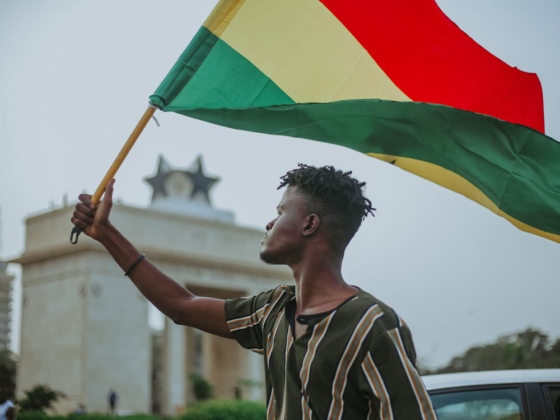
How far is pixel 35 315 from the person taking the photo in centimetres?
2847

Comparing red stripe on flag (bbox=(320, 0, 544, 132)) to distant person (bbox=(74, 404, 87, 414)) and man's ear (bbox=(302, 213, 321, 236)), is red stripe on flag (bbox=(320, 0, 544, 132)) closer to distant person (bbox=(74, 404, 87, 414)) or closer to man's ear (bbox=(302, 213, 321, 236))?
man's ear (bbox=(302, 213, 321, 236))

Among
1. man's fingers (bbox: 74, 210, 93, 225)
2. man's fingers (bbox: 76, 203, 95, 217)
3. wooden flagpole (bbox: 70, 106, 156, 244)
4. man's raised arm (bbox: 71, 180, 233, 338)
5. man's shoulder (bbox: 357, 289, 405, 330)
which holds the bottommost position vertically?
man's shoulder (bbox: 357, 289, 405, 330)

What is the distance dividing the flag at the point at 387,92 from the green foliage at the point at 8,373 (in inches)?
641

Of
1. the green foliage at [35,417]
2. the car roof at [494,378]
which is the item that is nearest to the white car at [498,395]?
the car roof at [494,378]

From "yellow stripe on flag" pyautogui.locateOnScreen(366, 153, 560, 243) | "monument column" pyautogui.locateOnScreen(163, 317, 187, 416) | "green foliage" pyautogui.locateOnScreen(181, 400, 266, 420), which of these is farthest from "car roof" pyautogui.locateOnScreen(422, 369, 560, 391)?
"monument column" pyautogui.locateOnScreen(163, 317, 187, 416)

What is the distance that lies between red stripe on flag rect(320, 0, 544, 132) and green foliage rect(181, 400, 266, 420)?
1491 centimetres

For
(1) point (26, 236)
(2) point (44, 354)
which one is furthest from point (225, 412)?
(1) point (26, 236)

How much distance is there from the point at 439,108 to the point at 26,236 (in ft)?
91.8

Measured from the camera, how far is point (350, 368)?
1.93 m

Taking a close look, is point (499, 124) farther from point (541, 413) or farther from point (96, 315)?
point (96, 315)

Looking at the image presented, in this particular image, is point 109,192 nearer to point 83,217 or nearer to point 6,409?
point 83,217

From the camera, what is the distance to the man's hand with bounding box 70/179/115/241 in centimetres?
258

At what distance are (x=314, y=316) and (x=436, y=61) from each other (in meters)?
2.18

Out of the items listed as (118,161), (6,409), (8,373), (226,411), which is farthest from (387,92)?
(8,373)
